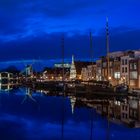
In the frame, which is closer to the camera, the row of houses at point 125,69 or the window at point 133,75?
the window at point 133,75

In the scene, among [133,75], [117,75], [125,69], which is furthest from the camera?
[117,75]

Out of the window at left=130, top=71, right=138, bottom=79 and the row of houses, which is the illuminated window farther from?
the window at left=130, top=71, right=138, bottom=79

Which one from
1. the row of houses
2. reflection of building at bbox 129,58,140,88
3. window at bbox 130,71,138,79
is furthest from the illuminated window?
window at bbox 130,71,138,79

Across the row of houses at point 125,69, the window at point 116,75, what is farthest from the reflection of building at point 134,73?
the window at point 116,75

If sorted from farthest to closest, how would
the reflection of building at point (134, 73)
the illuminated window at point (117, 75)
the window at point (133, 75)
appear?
the illuminated window at point (117, 75), the window at point (133, 75), the reflection of building at point (134, 73)

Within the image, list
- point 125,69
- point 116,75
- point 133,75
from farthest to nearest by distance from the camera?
1. point 116,75
2. point 125,69
3. point 133,75

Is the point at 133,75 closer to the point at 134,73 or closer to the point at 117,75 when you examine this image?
the point at 134,73

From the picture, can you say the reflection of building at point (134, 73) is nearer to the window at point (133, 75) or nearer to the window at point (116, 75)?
the window at point (133, 75)

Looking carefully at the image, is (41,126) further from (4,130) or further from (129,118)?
(129,118)

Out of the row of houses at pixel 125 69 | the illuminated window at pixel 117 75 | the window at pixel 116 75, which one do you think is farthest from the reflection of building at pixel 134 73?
the window at pixel 116 75

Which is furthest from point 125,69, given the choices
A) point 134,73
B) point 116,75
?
point 116,75

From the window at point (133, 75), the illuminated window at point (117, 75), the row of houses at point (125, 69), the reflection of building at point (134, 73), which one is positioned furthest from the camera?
the illuminated window at point (117, 75)

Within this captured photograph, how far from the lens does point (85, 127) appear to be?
107 feet

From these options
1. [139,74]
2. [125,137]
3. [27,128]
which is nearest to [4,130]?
[27,128]
